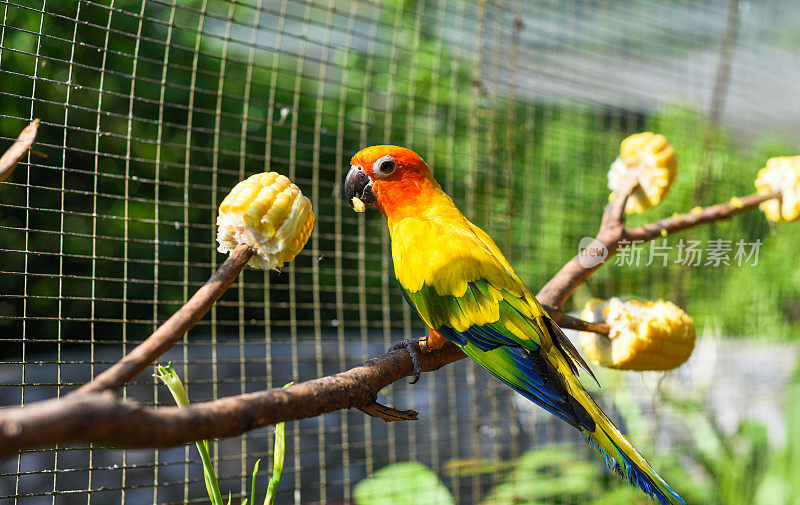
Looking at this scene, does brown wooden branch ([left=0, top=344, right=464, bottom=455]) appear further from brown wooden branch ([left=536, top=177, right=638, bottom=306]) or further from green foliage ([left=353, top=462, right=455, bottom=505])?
green foliage ([left=353, top=462, right=455, bottom=505])

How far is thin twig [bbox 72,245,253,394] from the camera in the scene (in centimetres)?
49

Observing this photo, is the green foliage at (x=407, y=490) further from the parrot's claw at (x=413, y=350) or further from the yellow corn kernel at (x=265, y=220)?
the yellow corn kernel at (x=265, y=220)

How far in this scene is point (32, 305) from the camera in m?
1.67

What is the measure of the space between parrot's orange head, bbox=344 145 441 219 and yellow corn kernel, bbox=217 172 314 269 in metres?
0.25

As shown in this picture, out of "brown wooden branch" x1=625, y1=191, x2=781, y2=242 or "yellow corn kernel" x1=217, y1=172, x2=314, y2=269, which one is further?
"brown wooden branch" x1=625, y1=191, x2=781, y2=242

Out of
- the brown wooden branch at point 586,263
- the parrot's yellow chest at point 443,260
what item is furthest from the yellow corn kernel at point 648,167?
the parrot's yellow chest at point 443,260

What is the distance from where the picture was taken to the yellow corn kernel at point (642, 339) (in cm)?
91

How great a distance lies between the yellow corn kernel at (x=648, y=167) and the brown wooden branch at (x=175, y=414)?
67 cm

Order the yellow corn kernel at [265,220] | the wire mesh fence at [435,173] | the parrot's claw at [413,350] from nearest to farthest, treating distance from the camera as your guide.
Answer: the yellow corn kernel at [265,220], the parrot's claw at [413,350], the wire mesh fence at [435,173]

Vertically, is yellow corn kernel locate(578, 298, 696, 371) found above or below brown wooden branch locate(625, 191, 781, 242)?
below

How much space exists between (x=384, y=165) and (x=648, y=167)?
1.67 ft

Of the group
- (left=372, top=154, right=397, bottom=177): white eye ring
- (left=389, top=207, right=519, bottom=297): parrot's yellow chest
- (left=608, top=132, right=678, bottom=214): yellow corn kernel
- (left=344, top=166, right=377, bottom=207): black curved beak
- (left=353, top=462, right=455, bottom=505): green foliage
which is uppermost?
(left=608, top=132, right=678, bottom=214): yellow corn kernel

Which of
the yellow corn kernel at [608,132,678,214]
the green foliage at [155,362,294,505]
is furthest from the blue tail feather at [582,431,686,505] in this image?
the yellow corn kernel at [608,132,678,214]

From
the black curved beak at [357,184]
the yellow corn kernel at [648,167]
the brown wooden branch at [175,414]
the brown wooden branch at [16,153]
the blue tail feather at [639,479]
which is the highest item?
the yellow corn kernel at [648,167]
